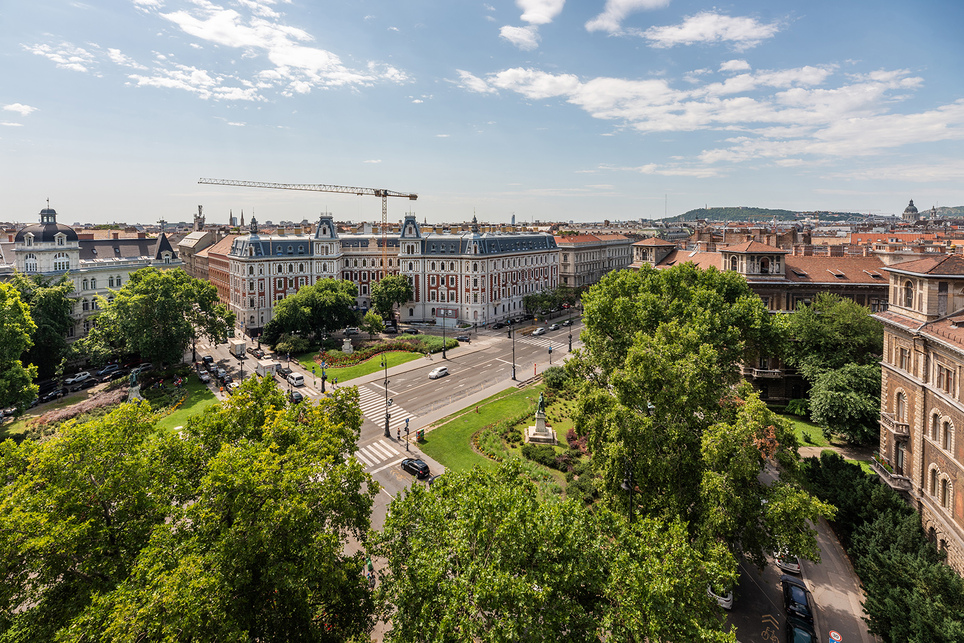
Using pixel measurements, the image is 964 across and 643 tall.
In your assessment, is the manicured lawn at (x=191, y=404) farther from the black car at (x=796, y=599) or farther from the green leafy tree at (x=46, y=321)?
the black car at (x=796, y=599)

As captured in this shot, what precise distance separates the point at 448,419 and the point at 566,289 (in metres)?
68.0

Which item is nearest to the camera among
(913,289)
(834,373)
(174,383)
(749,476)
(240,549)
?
(240,549)

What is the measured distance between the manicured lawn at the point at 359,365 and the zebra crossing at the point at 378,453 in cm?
2002

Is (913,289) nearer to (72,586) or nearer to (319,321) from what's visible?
(72,586)

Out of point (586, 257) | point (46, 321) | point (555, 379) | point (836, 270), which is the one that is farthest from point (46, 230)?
point (836, 270)

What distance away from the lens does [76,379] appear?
64250 millimetres

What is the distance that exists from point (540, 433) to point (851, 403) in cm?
2655

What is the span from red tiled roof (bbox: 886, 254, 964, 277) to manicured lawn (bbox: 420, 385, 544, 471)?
3307 cm

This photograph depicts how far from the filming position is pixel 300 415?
83.7 feet

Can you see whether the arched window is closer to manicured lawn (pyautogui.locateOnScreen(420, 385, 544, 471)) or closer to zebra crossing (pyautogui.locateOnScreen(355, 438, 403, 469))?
zebra crossing (pyautogui.locateOnScreen(355, 438, 403, 469))

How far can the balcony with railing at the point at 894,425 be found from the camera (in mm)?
33750

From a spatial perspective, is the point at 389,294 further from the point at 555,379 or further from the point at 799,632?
the point at 799,632

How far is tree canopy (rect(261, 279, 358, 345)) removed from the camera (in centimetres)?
7794

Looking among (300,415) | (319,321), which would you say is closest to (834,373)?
(300,415)
